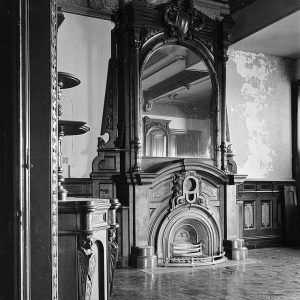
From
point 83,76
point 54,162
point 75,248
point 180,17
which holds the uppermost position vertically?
point 180,17

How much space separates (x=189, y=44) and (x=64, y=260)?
13.9ft

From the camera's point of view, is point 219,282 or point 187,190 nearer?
point 219,282

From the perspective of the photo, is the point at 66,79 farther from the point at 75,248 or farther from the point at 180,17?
the point at 180,17

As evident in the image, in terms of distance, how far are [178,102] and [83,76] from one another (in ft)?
4.17

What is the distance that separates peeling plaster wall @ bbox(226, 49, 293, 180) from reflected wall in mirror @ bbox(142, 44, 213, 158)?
780mm

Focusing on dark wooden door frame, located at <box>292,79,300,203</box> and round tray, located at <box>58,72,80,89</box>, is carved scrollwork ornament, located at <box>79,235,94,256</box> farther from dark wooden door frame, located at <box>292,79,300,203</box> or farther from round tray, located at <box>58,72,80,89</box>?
dark wooden door frame, located at <box>292,79,300,203</box>

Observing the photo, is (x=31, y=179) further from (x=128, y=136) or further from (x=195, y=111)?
(x=195, y=111)

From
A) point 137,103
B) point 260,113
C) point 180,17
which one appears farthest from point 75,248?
point 260,113

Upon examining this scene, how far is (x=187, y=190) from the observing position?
5.63 metres

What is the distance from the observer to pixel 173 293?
3.95 meters

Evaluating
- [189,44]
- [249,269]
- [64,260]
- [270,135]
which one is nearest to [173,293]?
[249,269]

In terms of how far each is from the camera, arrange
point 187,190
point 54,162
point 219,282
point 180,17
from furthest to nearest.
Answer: point 180,17, point 187,190, point 219,282, point 54,162

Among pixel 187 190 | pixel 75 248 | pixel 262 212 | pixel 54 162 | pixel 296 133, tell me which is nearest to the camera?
pixel 54 162

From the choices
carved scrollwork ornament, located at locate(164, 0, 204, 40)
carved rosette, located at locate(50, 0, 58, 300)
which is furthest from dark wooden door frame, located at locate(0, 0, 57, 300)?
carved scrollwork ornament, located at locate(164, 0, 204, 40)
